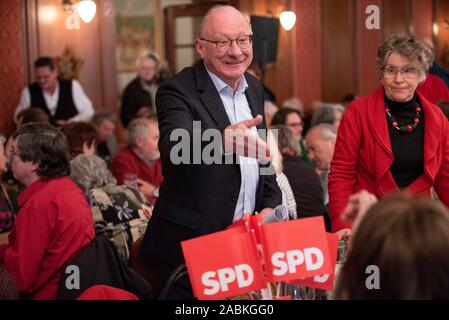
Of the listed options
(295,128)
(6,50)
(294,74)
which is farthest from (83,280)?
(294,74)

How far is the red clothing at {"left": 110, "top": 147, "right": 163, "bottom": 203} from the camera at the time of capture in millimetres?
5586

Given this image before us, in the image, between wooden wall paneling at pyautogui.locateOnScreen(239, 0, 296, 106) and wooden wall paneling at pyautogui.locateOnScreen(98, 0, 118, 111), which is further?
wooden wall paneling at pyautogui.locateOnScreen(239, 0, 296, 106)

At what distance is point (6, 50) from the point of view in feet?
24.7

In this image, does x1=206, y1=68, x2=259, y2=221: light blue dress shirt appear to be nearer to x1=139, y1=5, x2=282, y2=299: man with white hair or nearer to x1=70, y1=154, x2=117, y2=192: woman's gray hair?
x1=139, y1=5, x2=282, y2=299: man with white hair

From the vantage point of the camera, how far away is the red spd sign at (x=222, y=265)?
1.83m

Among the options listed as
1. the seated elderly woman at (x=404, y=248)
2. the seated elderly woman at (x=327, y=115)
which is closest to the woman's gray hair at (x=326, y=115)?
the seated elderly woman at (x=327, y=115)

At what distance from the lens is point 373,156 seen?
2994mm

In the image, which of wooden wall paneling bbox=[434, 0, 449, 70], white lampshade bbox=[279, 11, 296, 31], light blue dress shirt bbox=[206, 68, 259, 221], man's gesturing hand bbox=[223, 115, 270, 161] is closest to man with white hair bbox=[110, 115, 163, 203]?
light blue dress shirt bbox=[206, 68, 259, 221]

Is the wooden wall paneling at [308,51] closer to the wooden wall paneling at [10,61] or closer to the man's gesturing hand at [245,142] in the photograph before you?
the wooden wall paneling at [10,61]

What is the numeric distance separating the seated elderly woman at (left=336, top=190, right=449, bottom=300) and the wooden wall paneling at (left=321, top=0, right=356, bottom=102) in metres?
10.6

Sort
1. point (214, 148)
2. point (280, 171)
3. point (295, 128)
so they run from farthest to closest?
point (295, 128) → point (280, 171) → point (214, 148)

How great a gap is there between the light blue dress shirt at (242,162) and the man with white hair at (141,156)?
9.65 feet

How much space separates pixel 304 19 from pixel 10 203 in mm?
8038
